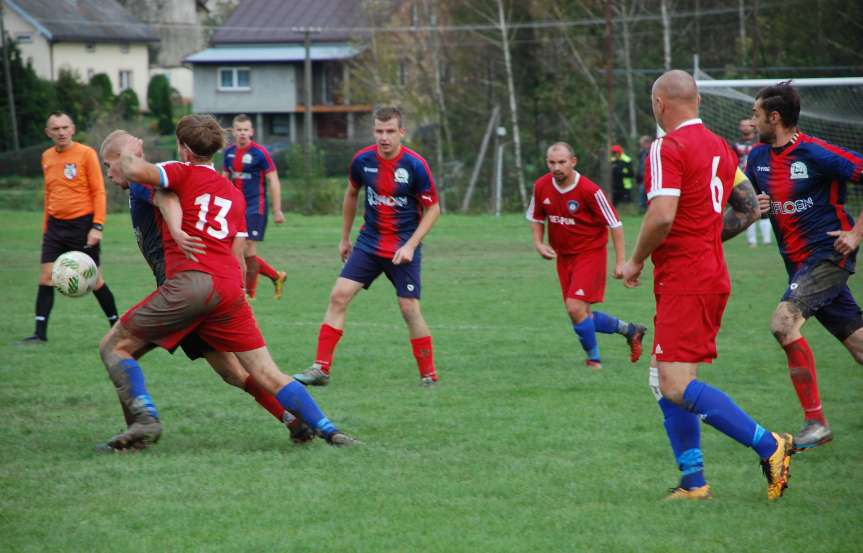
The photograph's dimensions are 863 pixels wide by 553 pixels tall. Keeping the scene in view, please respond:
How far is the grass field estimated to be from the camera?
4734 millimetres

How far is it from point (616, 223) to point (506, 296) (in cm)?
518

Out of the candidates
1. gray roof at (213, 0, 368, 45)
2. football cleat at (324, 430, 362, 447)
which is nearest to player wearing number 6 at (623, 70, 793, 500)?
football cleat at (324, 430, 362, 447)

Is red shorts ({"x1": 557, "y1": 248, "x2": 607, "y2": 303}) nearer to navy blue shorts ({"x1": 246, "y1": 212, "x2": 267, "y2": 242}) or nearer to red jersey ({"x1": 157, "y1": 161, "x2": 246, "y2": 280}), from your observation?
red jersey ({"x1": 157, "y1": 161, "x2": 246, "y2": 280})

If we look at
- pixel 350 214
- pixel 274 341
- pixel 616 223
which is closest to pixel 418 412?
pixel 350 214

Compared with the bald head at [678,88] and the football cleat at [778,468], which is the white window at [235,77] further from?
the football cleat at [778,468]

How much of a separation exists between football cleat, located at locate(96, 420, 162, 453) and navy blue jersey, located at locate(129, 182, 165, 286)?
81cm

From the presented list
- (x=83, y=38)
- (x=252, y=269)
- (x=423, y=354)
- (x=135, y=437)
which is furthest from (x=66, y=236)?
(x=83, y=38)

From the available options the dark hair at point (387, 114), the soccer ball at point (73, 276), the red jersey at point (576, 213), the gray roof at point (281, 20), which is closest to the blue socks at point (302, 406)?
the soccer ball at point (73, 276)

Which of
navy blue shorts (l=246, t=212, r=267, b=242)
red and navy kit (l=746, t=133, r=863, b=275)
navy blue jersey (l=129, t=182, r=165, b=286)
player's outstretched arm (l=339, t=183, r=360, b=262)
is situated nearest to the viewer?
navy blue jersey (l=129, t=182, r=165, b=286)

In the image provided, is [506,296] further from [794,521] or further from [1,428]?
[794,521]

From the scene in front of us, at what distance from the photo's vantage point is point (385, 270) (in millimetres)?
8812

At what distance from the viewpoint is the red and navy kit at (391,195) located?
28.4ft

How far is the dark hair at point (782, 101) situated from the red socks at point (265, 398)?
3.36 metres

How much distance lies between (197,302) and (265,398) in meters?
0.94
